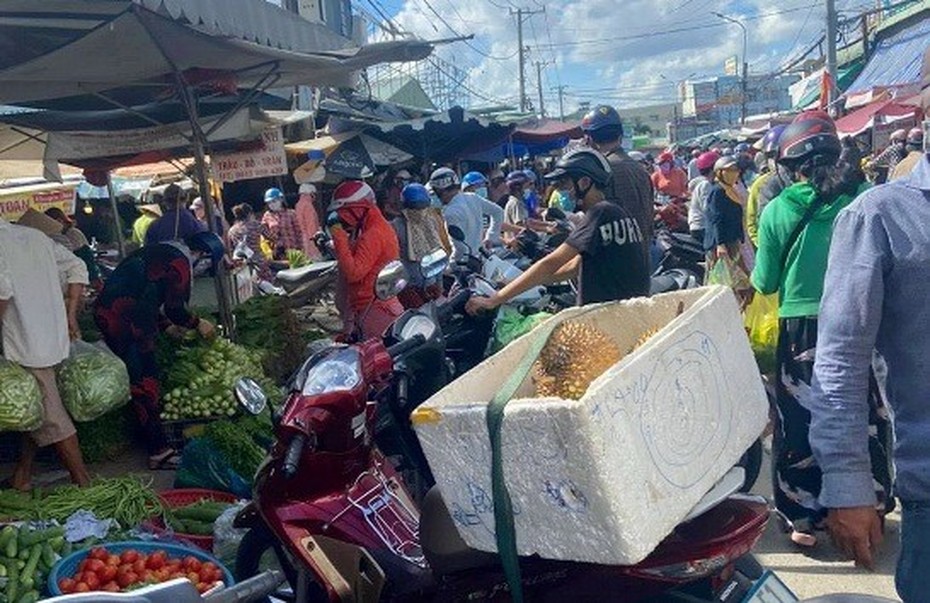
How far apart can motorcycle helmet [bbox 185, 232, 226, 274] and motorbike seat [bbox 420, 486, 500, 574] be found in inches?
175

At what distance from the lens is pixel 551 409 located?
1.75 metres

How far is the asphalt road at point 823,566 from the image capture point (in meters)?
3.73

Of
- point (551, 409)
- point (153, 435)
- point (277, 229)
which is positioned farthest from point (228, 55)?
point (277, 229)

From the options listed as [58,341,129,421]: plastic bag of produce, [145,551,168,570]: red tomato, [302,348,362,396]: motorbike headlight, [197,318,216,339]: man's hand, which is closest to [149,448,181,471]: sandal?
[58,341,129,421]: plastic bag of produce

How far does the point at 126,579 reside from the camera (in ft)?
11.0

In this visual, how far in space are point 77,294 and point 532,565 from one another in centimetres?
454

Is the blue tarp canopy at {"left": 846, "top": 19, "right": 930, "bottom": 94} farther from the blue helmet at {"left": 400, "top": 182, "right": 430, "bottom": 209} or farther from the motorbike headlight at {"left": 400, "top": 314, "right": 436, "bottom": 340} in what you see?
the motorbike headlight at {"left": 400, "top": 314, "right": 436, "bottom": 340}

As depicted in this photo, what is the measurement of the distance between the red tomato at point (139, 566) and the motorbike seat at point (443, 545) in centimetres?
145

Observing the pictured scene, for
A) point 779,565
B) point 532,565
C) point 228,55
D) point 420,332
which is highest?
point 228,55

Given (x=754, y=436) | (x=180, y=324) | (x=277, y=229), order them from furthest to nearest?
(x=277, y=229)
(x=180, y=324)
(x=754, y=436)

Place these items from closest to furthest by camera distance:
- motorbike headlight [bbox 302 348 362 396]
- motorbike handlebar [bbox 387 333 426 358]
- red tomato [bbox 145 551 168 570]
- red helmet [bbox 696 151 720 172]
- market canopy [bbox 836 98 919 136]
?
motorbike headlight [bbox 302 348 362 396], motorbike handlebar [bbox 387 333 426 358], red tomato [bbox 145 551 168 570], red helmet [bbox 696 151 720 172], market canopy [bbox 836 98 919 136]

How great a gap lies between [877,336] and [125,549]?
3003 mm

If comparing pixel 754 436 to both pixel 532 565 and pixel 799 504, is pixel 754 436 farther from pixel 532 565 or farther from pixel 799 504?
pixel 799 504

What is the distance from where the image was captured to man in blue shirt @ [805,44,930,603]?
6.12 ft
